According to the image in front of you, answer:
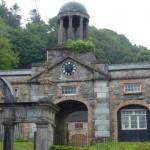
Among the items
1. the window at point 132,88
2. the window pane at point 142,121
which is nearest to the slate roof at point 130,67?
the window at point 132,88

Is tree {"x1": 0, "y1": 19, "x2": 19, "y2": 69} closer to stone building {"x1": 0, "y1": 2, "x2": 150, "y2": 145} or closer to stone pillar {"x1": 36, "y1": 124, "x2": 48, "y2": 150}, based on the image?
stone building {"x1": 0, "y1": 2, "x2": 150, "y2": 145}

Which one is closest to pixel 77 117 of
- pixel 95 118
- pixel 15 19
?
pixel 95 118

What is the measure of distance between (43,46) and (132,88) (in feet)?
123

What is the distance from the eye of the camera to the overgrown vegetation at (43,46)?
229 ft

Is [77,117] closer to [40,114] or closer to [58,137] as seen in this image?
[58,137]

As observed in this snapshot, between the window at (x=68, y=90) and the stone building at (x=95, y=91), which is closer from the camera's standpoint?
the stone building at (x=95, y=91)

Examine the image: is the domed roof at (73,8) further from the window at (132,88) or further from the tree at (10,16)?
the tree at (10,16)

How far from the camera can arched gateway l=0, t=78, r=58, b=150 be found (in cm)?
1886

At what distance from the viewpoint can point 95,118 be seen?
39.3m

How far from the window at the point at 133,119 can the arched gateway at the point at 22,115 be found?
20652 mm

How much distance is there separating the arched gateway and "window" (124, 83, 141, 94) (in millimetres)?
20842

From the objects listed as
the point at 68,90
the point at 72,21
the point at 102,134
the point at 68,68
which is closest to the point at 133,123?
the point at 102,134

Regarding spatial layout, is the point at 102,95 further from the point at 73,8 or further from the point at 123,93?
the point at 73,8

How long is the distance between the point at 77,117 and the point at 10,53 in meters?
17.4
